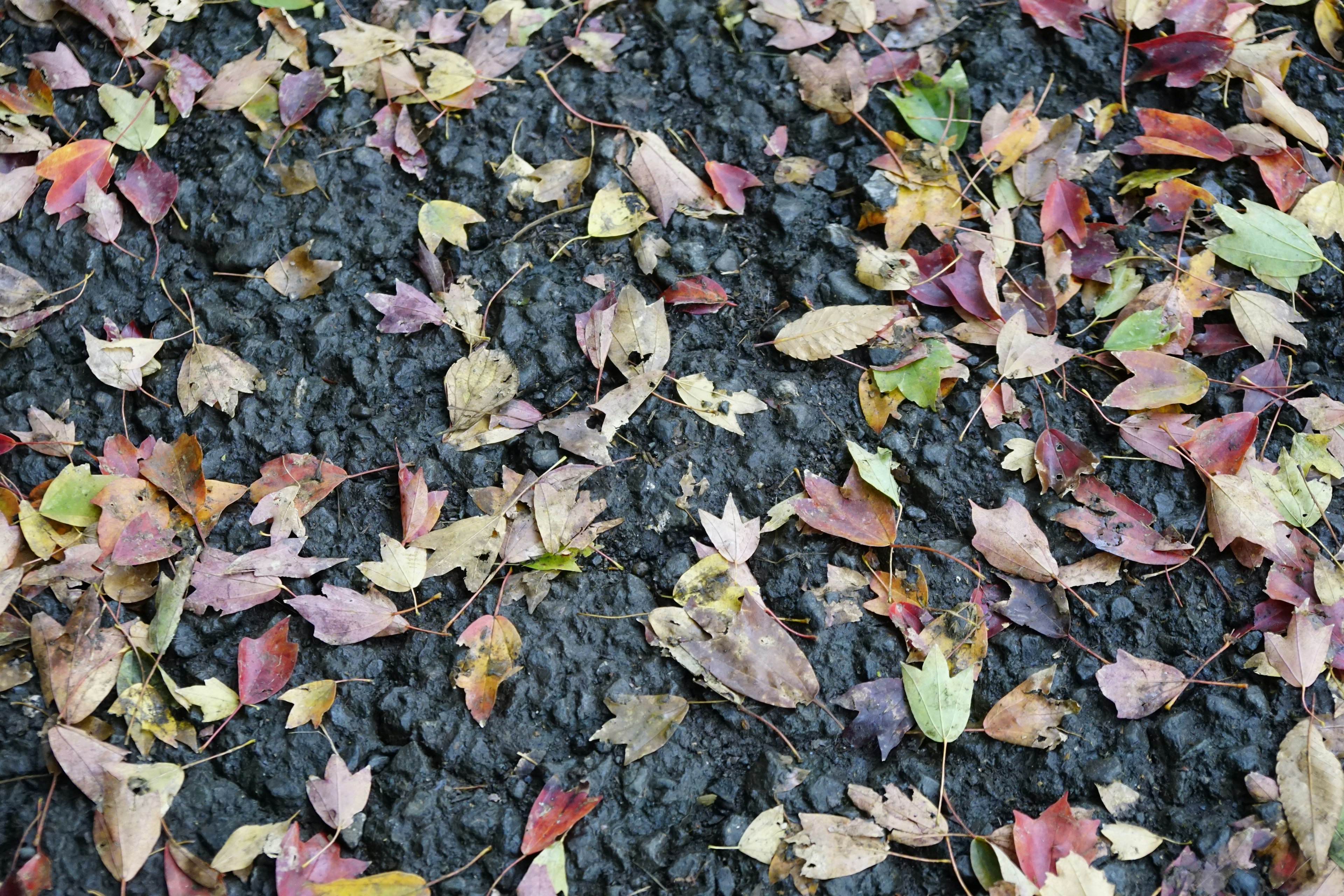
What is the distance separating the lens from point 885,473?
190 cm

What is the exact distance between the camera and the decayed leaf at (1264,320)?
6.66ft

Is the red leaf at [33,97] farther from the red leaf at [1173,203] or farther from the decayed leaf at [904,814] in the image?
the red leaf at [1173,203]

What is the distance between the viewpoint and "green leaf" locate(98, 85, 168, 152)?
2281 mm

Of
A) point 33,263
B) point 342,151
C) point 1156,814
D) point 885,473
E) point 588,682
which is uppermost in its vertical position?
point 342,151

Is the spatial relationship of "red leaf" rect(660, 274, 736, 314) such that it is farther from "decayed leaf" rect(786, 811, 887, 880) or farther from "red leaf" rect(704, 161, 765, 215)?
"decayed leaf" rect(786, 811, 887, 880)

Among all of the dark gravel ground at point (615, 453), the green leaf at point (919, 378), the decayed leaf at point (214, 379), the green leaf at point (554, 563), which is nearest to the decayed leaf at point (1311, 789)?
the dark gravel ground at point (615, 453)

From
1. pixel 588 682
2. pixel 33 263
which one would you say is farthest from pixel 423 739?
pixel 33 263

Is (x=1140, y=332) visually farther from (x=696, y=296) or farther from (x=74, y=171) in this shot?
(x=74, y=171)

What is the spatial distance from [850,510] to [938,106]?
3.76ft

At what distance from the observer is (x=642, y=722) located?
1700mm

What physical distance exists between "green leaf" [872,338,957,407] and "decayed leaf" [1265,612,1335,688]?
0.80 m

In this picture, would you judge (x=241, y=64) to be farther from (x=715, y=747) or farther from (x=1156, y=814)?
(x=1156, y=814)

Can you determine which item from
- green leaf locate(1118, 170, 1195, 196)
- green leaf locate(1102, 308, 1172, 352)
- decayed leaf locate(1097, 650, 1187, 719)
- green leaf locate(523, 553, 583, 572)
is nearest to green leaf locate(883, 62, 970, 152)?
green leaf locate(1118, 170, 1195, 196)

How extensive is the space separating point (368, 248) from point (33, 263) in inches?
31.8
